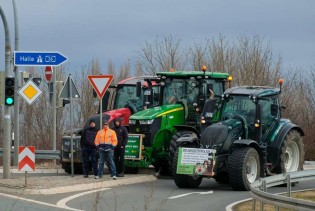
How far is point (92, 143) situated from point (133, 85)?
378cm

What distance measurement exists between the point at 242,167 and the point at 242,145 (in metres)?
0.73

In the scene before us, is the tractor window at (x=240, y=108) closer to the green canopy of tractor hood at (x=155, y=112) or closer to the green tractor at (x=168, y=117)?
the green tractor at (x=168, y=117)

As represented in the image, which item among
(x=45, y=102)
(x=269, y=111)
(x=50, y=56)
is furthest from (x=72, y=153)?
(x=45, y=102)

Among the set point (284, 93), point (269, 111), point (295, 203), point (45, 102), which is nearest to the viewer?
point (295, 203)

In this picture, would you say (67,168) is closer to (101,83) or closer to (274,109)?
(101,83)

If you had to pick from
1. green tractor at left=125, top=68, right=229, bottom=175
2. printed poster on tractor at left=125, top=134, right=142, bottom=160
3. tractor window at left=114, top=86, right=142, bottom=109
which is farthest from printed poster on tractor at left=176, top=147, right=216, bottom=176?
tractor window at left=114, top=86, right=142, bottom=109

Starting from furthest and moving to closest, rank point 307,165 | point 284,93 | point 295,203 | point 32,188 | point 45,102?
point 45,102
point 284,93
point 307,165
point 32,188
point 295,203

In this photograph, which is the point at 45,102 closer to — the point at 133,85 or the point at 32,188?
the point at 133,85

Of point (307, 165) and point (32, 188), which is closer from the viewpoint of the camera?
point (32, 188)

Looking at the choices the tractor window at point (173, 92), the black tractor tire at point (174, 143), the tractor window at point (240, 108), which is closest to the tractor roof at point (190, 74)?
the tractor window at point (173, 92)

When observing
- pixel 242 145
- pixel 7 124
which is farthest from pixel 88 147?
pixel 242 145

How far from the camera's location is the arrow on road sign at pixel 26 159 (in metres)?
21.0

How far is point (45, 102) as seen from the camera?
163ft

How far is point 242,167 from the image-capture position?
66.3 ft
